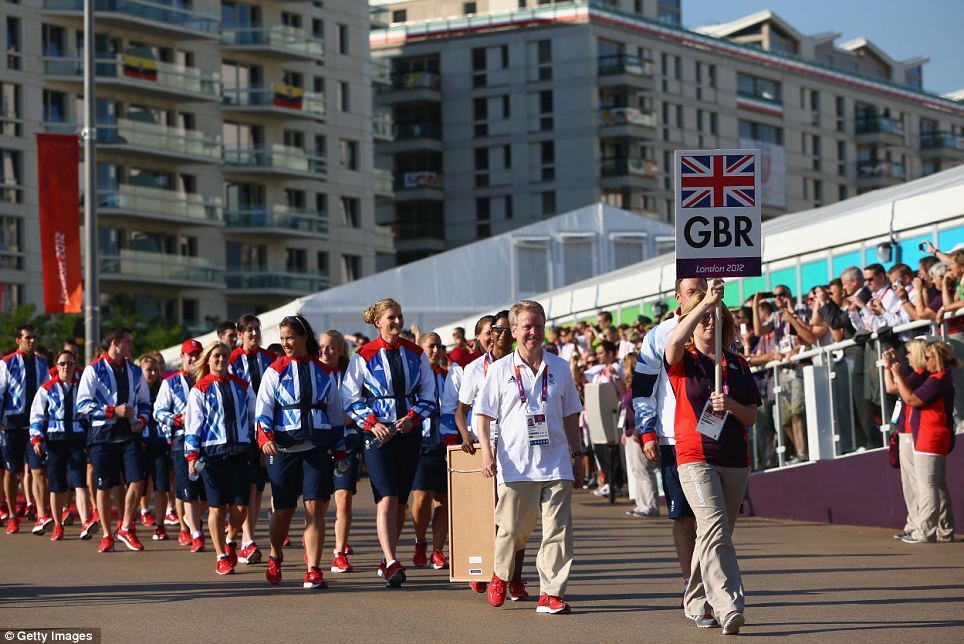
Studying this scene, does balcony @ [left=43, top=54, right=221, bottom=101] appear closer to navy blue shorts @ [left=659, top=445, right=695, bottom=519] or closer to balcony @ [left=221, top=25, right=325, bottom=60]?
balcony @ [left=221, top=25, right=325, bottom=60]

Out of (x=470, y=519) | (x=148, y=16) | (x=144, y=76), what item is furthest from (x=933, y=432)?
(x=148, y=16)

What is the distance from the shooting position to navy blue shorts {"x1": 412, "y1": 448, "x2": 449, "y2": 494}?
14.5 meters

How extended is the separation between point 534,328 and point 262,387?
2839 millimetres

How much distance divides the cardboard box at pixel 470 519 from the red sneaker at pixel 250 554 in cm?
318

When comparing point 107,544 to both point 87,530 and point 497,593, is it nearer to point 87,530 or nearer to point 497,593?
point 87,530

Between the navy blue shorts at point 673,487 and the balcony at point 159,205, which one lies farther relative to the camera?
the balcony at point 159,205

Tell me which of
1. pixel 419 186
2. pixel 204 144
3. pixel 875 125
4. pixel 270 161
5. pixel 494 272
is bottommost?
pixel 494 272

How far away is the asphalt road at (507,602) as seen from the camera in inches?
412

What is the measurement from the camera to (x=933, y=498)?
15.7 meters

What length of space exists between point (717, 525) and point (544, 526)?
1.63 metres

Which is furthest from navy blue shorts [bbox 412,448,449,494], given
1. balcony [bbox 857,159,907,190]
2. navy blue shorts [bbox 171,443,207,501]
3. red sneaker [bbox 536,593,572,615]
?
balcony [bbox 857,159,907,190]

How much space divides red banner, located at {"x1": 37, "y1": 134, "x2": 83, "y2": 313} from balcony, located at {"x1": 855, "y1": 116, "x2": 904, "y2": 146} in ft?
297

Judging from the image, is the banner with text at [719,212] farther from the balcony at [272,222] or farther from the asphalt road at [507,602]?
the balcony at [272,222]

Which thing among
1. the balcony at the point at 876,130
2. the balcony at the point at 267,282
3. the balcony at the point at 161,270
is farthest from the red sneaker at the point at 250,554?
the balcony at the point at 876,130
